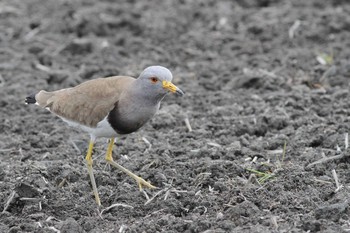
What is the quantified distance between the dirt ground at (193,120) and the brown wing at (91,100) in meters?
0.59

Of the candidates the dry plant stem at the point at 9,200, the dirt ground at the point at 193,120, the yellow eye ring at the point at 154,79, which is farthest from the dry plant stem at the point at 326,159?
the dry plant stem at the point at 9,200

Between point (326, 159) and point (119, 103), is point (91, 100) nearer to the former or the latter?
point (119, 103)

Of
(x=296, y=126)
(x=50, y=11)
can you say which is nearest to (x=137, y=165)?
(x=296, y=126)

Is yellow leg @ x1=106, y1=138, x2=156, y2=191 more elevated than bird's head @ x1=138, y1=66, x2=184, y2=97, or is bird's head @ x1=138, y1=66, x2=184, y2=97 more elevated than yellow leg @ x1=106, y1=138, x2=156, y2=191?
bird's head @ x1=138, y1=66, x2=184, y2=97

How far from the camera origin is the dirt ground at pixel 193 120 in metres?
6.21

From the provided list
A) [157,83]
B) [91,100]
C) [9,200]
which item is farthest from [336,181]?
[9,200]

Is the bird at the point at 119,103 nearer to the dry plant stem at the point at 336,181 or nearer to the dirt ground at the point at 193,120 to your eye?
the dirt ground at the point at 193,120

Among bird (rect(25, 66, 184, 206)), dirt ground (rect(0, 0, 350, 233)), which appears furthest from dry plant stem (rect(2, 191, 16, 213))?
bird (rect(25, 66, 184, 206))

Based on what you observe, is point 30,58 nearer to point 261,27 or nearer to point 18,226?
point 261,27

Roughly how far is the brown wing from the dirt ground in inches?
23.1

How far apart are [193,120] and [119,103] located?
7.40 feet

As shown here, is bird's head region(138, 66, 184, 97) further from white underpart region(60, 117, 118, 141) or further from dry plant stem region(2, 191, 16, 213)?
dry plant stem region(2, 191, 16, 213)

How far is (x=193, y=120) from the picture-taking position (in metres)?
8.54

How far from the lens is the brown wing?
254 inches
